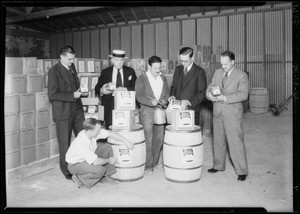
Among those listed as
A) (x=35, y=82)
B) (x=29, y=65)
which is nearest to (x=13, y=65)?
(x=29, y=65)

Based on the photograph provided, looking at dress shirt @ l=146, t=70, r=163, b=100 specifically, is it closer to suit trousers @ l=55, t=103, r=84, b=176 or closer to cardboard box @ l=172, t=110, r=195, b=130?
cardboard box @ l=172, t=110, r=195, b=130

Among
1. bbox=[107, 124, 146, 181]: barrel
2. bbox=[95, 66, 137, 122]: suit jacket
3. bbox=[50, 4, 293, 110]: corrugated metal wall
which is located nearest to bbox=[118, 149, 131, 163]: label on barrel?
bbox=[107, 124, 146, 181]: barrel

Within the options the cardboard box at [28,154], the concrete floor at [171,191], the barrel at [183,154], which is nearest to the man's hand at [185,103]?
the barrel at [183,154]

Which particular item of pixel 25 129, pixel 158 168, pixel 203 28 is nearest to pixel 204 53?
pixel 203 28

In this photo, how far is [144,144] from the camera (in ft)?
16.4

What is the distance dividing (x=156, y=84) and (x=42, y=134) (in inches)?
79.0

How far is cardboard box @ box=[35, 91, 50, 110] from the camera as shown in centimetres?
532

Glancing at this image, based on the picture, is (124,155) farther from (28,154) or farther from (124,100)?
(28,154)

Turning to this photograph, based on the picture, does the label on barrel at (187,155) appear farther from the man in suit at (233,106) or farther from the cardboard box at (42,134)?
the cardboard box at (42,134)

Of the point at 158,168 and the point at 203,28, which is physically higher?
the point at 203,28

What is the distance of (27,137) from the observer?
518 centimetres

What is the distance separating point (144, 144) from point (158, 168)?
0.84 metres

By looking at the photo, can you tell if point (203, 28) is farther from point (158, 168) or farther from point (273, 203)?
point (273, 203)
